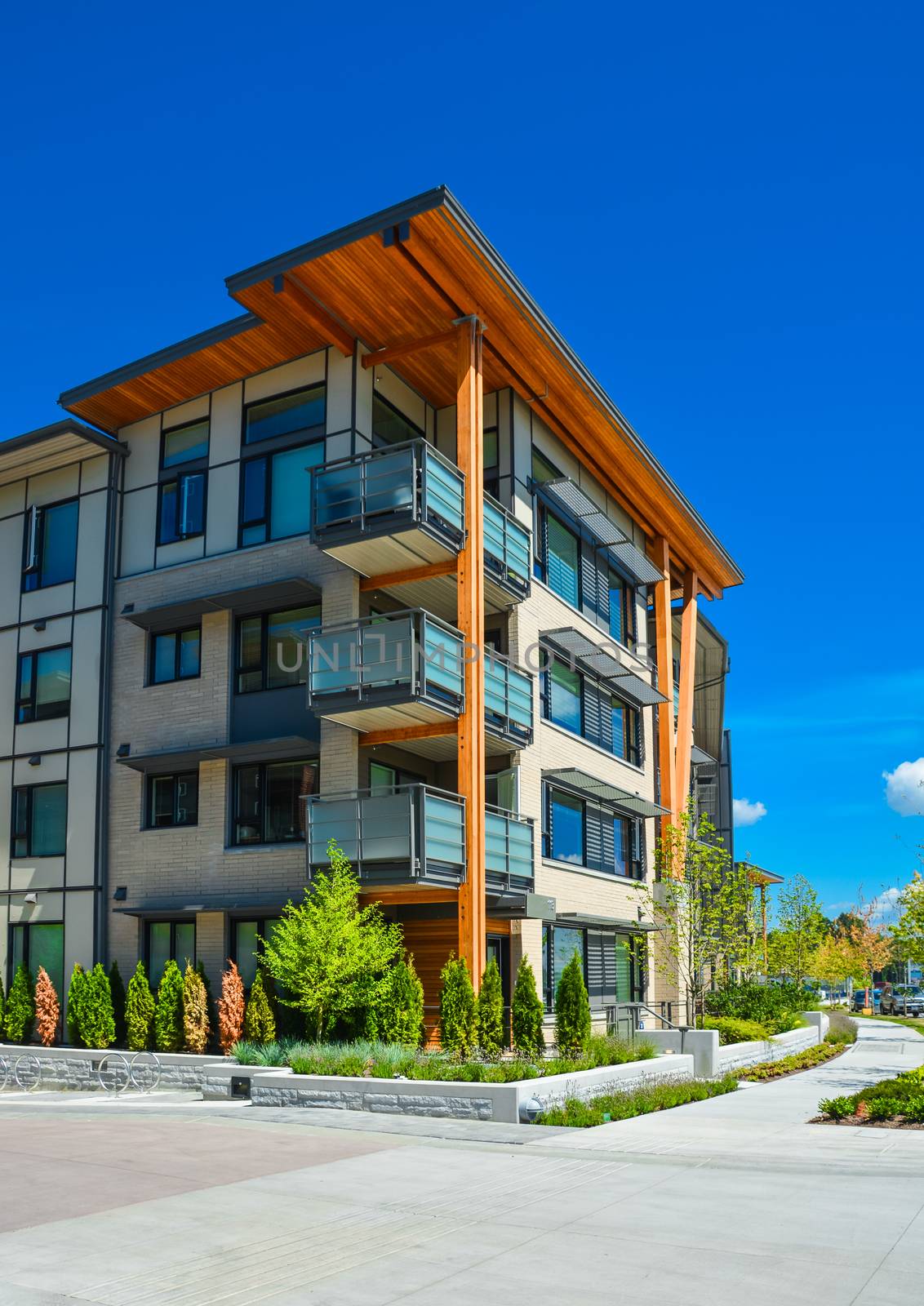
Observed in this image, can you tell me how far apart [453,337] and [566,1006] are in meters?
12.7

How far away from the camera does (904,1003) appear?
65125 mm

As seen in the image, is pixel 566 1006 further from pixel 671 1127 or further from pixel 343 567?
pixel 343 567

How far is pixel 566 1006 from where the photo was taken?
21.3 metres

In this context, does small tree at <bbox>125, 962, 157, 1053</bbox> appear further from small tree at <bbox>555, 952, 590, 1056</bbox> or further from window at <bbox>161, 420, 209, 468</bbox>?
window at <bbox>161, 420, 209, 468</bbox>

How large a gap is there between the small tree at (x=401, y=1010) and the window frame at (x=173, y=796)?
622 centimetres

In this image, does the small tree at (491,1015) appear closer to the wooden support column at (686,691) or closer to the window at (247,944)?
the window at (247,944)

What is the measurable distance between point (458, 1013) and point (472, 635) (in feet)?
22.2

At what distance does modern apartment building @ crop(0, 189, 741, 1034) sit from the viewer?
861 inches

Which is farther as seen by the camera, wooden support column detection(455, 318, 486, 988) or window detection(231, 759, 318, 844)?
window detection(231, 759, 318, 844)

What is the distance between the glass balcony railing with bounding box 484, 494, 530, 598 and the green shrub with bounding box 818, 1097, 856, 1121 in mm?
11302

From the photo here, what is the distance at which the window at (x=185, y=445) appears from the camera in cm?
2672

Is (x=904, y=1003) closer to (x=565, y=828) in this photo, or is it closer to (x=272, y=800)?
(x=565, y=828)

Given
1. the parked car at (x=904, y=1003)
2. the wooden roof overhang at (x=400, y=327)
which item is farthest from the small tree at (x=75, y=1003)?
the parked car at (x=904, y=1003)

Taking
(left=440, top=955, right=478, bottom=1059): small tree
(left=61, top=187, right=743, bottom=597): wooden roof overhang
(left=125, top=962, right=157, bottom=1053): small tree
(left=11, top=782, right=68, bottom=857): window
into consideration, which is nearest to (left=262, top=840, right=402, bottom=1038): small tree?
(left=440, top=955, right=478, bottom=1059): small tree
